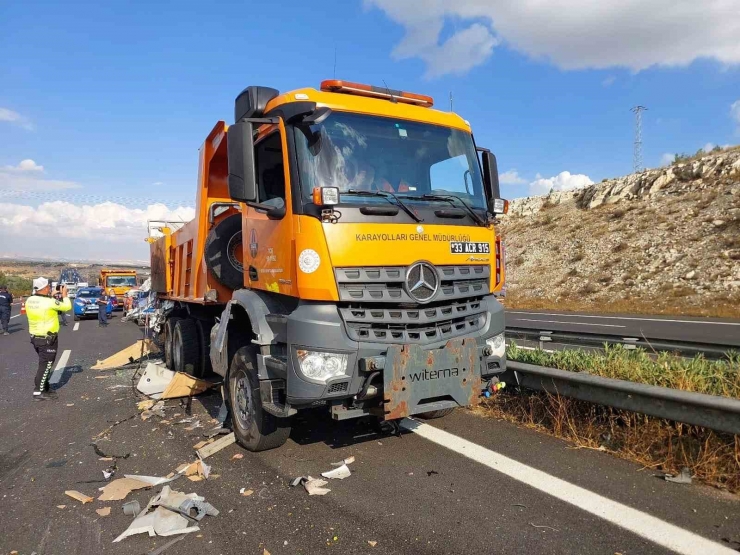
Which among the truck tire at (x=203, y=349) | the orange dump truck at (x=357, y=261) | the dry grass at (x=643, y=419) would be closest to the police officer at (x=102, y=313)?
the truck tire at (x=203, y=349)

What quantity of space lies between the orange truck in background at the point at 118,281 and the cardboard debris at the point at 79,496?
93.6ft

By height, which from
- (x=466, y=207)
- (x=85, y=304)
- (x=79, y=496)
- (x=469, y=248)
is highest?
(x=466, y=207)

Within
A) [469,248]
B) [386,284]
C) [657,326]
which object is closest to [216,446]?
[386,284]

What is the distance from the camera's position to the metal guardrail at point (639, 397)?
3363 mm

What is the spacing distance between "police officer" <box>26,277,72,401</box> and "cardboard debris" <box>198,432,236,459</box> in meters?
4.03

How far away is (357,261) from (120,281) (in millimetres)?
30840

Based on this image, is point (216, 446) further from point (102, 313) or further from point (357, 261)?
point (102, 313)

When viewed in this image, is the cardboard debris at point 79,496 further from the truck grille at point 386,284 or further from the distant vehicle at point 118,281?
the distant vehicle at point 118,281

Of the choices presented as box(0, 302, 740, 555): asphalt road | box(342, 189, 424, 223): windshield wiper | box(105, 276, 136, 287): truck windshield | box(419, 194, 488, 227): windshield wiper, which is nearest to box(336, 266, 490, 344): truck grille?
box(342, 189, 424, 223): windshield wiper

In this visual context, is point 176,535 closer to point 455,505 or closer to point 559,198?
point 455,505

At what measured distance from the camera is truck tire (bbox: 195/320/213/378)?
7.83m

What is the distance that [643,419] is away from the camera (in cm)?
424

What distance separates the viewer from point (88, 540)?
10.6 ft

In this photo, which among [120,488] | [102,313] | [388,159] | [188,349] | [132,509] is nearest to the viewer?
[132,509]
